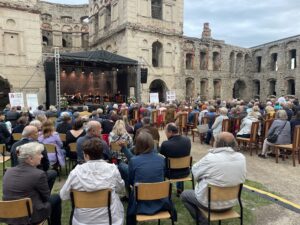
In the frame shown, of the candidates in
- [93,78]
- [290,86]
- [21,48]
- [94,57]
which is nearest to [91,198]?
[94,57]

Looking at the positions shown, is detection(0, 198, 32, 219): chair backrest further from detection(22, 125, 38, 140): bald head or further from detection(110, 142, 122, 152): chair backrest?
detection(110, 142, 122, 152): chair backrest

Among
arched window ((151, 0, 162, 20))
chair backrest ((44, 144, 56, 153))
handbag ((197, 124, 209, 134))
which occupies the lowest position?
handbag ((197, 124, 209, 134))

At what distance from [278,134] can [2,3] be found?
1764 centimetres

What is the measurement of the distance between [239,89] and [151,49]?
14.4m

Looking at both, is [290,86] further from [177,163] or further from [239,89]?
[177,163]

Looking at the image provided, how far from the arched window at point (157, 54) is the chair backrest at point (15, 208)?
21.5 metres

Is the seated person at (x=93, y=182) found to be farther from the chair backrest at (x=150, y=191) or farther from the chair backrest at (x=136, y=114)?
the chair backrest at (x=136, y=114)

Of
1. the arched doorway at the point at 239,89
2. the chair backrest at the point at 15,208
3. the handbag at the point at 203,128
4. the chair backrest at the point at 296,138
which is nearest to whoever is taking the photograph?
the chair backrest at the point at 15,208

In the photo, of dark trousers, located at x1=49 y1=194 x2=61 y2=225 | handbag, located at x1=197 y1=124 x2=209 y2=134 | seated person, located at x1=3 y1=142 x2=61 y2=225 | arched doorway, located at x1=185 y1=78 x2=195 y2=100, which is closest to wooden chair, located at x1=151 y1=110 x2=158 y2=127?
handbag, located at x1=197 y1=124 x2=209 y2=134

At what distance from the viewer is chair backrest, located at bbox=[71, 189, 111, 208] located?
2898 millimetres

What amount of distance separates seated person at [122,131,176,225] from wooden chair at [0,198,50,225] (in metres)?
1.20

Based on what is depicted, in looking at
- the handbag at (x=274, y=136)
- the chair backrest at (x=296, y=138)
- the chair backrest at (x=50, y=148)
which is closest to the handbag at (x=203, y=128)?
the handbag at (x=274, y=136)

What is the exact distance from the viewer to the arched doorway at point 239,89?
3127cm

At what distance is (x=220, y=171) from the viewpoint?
323 centimetres
